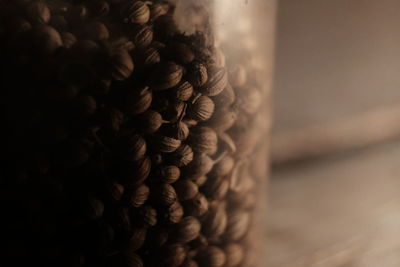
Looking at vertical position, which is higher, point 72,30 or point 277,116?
point 277,116

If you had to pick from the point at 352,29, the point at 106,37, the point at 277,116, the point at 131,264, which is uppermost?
the point at 352,29

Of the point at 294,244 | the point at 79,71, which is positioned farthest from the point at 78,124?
the point at 294,244

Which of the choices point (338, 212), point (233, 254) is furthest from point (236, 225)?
point (338, 212)

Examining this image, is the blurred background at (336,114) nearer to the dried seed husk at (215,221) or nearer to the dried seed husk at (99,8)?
the dried seed husk at (215,221)

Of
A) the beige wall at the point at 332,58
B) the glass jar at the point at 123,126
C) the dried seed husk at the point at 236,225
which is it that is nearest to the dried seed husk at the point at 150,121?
the glass jar at the point at 123,126

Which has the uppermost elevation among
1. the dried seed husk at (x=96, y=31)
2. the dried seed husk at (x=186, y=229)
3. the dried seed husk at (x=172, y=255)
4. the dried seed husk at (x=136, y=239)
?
the dried seed husk at (x=96, y=31)

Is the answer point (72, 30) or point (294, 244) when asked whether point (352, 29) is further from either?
point (72, 30)
